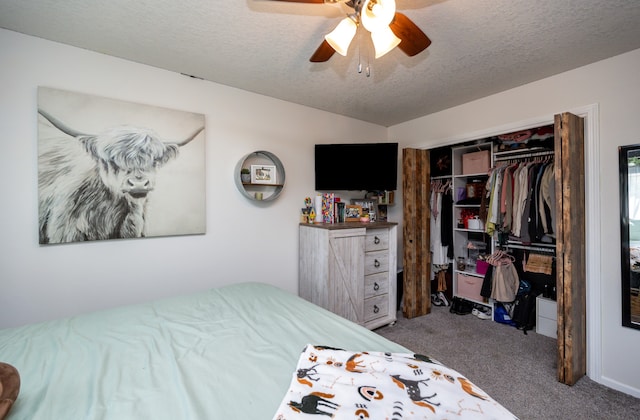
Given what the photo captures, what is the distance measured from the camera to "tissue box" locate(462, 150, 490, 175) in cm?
329

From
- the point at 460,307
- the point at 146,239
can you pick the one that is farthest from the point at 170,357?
the point at 460,307

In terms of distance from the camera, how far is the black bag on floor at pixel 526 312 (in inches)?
110

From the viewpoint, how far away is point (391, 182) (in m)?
3.06

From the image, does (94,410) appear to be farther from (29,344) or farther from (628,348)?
(628,348)

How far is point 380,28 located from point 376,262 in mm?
2170

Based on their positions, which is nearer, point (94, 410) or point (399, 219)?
point (94, 410)

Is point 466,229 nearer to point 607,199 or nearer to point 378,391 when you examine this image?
point 607,199

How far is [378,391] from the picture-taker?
76cm

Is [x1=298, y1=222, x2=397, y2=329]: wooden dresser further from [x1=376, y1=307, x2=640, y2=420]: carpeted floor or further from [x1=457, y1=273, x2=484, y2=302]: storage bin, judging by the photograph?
[x1=457, y1=273, x2=484, y2=302]: storage bin

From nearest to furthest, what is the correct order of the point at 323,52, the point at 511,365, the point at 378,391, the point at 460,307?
the point at 378,391 → the point at 323,52 → the point at 511,365 → the point at 460,307

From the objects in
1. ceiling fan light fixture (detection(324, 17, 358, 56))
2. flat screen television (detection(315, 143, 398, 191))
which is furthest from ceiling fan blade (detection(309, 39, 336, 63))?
flat screen television (detection(315, 143, 398, 191))

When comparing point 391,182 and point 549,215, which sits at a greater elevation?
point 391,182

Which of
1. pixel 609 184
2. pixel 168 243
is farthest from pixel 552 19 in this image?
pixel 168 243

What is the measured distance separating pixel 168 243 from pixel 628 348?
3599 mm
